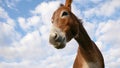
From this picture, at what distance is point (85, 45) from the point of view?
11.8 m

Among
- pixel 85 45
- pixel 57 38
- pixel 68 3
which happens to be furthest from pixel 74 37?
pixel 57 38

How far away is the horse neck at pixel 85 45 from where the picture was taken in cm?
1163

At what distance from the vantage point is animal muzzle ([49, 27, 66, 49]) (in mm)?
10186

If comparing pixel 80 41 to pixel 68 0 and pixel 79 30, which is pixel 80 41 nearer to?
pixel 79 30

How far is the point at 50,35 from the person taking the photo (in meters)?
10.2

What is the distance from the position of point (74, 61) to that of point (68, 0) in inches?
81.2

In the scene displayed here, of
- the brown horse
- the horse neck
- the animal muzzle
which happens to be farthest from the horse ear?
the animal muzzle

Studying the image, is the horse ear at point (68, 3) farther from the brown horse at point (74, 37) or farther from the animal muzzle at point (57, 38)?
the animal muzzle at point (57, 38)

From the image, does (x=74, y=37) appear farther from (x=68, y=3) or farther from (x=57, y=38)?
(x=57, y=38)

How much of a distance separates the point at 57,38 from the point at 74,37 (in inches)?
53.8

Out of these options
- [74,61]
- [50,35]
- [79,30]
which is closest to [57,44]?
[50,35]

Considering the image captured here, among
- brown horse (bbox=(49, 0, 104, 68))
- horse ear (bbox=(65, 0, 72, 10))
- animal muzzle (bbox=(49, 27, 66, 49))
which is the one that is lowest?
animal muzzle (bbox=(49, 27, 66, 49))

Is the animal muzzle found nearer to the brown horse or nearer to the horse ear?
the brown horse

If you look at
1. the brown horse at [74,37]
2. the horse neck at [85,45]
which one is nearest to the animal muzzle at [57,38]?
the brown horse at [74,37]
